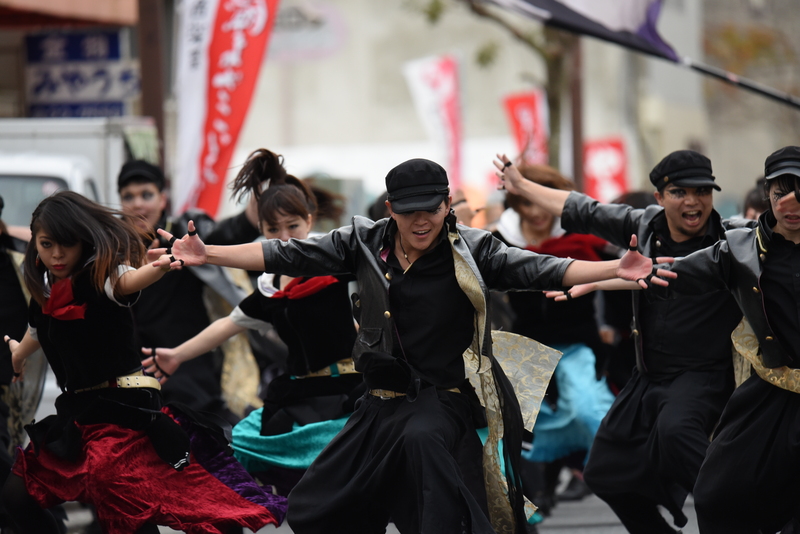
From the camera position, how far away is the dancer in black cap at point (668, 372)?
18.0ft

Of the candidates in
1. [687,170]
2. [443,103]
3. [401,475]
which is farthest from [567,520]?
[443,103]

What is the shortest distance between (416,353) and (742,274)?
129 centimetres

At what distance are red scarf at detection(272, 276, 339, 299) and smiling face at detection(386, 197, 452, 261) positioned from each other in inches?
41.7

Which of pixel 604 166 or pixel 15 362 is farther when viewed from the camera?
pixel 604 166

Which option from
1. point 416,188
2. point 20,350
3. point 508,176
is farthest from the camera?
point 508,176

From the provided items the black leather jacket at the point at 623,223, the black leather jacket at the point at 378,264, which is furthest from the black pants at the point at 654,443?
the black leather jacket at the point at 378,264

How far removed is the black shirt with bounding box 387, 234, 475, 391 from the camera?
4.71 metres

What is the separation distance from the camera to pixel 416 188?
4.62 metres

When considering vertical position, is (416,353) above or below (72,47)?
below

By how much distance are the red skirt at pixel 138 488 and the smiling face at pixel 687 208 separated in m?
2.22

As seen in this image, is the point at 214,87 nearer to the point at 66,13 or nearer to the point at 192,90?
the point at 192,90

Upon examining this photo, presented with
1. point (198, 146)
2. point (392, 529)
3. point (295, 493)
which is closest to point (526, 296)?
point (392, 529)

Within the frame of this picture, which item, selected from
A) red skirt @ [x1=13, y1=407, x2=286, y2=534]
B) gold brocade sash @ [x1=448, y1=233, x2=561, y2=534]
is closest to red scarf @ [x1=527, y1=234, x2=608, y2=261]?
gold brocade sash @ [x1=448, y1=233, x2=561, y2=534]

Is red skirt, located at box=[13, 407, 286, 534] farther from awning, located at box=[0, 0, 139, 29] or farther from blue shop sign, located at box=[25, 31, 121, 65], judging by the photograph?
blue shop sign, located at box=[25, 31, 121, 65]
